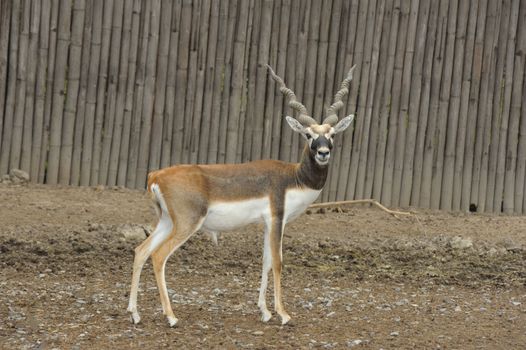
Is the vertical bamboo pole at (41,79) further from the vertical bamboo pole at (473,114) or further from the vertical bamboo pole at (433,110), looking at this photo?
the vertical bamboo pole at (473,114)

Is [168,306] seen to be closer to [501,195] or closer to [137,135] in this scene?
[137,135]

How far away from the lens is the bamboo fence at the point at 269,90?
38.0 ft

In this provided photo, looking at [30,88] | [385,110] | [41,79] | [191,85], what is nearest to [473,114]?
[385,110]

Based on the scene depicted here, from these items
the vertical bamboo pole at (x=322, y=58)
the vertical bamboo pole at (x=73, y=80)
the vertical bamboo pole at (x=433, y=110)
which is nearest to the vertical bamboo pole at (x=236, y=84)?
the vertical bamboo pole at (x=322, y=58)

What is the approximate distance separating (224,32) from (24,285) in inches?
162

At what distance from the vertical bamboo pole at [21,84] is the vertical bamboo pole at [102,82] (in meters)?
0.84

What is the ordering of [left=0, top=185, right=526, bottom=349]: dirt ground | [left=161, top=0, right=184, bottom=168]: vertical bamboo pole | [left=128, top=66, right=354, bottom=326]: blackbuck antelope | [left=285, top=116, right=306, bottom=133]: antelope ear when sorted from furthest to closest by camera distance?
[left=161, top=0, right=184, bottom=168]: vertical bamboo pole
[left=285, top=116, right=306, bottom=133]: antelope ear
[left=128, top=66, right=354, bottom=326]: blackbuck antelope
[left=0, top=185, right=526, bottom=349]: dirt ground

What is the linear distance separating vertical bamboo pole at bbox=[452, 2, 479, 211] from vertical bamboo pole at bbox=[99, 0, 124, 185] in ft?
13.5

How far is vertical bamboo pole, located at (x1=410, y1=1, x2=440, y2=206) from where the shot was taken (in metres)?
12.0

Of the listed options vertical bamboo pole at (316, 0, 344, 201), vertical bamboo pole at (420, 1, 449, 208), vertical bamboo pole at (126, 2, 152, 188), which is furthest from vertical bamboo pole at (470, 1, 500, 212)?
vertical bamboo pole at (126, 2, 152, 188)

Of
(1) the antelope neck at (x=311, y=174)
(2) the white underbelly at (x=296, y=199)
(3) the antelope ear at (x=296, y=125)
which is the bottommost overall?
(2) the white underbelly at (x=296, y=199)

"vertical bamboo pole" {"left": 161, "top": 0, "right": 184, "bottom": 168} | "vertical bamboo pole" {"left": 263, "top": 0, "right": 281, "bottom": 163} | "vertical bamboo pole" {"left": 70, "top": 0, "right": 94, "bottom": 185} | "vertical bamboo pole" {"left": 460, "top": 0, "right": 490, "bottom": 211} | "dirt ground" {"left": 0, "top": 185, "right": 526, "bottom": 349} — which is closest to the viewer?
"dirt ground" {"left": 0, "top": 185, "right": 526, "bottom": 349}

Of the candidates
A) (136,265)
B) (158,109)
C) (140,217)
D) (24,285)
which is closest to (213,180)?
(136,265)

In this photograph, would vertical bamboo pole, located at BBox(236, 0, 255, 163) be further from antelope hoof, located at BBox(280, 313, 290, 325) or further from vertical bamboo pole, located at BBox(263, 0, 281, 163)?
antelope hoof, located at BBox(280, 313, 290, 325)
